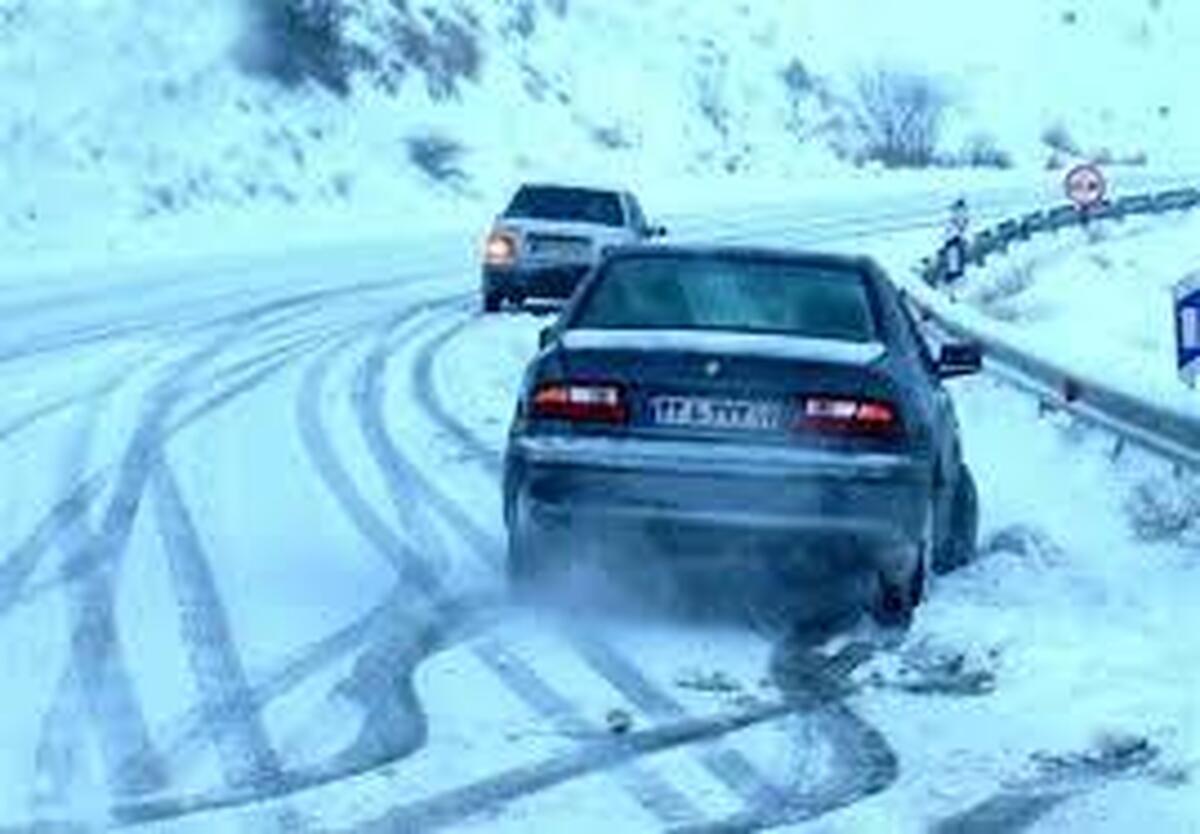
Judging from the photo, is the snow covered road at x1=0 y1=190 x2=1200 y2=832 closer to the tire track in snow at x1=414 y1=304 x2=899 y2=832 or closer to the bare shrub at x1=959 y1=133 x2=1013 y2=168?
the tire track in snow at x1=414 y1=304 x2=899 y2=832

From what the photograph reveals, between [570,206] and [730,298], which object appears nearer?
[730,298]

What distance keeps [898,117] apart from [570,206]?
38.9m

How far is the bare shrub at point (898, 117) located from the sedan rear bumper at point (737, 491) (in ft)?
177

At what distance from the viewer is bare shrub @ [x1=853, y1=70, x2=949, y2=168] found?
217ft

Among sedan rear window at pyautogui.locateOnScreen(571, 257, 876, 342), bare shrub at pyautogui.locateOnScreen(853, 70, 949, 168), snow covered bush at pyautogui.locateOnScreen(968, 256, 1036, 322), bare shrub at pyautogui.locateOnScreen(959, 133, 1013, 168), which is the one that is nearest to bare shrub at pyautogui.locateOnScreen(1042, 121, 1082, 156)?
bare shrub at pyautogui.locateOnScreen(959, 133, 1013, 168)

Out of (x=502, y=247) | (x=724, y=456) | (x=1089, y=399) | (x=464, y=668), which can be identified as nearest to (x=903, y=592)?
(x=724, y=456)

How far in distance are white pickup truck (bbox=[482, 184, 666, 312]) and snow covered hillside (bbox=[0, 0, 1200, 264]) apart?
746 centimetres

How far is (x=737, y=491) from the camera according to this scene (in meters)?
11.0

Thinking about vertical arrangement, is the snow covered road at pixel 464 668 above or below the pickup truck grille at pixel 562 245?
above

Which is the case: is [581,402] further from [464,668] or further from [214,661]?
[214,661]

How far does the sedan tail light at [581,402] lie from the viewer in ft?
36.4

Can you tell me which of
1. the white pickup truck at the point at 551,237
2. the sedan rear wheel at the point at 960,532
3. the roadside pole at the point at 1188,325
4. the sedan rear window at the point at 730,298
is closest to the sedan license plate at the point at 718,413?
the sedan rear window at the point at 730,298

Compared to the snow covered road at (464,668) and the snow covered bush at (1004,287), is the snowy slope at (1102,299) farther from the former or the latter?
the snow covered road at (464,668)

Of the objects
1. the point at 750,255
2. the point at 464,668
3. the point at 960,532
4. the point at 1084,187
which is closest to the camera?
the point at 464,668
